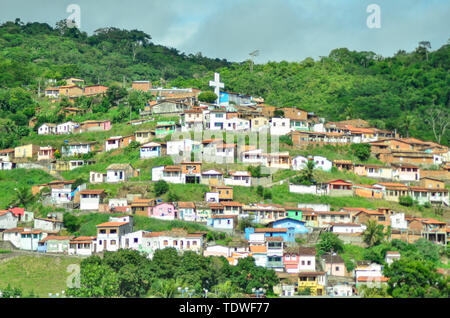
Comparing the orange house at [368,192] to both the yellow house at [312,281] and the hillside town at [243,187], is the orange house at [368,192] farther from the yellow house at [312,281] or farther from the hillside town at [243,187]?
the yellow house at [312,281]

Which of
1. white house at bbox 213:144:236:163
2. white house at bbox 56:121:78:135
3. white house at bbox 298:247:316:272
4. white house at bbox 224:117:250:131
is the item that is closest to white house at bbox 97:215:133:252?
white house at bbox 298:247:316:272

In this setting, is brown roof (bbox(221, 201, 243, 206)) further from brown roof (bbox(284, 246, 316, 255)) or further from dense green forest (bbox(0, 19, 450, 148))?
dense green forest (bbox(0, 19, 450, 148))

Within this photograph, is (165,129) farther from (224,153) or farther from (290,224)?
(290,224)

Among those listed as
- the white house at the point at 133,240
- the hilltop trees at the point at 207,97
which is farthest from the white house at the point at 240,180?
the hilltop trees at the point at 207,97

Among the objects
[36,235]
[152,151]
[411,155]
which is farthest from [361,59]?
[36,235]

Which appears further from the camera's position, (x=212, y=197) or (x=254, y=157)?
(x=254, y=157)

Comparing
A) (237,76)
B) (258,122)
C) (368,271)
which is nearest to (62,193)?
(258,122)
